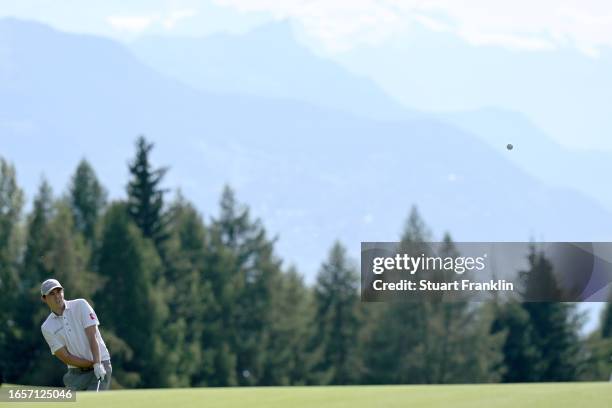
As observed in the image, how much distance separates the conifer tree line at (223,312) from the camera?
8025cm

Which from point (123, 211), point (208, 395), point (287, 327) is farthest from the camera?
point (287, 327)

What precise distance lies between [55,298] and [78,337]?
0.45m

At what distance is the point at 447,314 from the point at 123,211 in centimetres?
2734

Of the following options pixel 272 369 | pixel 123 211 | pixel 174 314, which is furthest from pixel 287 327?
pixel 123 211

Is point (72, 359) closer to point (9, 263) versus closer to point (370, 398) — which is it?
point (370, 398)

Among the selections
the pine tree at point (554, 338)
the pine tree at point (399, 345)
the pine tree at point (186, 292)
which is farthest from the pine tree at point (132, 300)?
the pine tree at point (554, 338)

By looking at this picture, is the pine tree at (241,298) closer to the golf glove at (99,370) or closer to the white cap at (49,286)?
the golf glove at (99,370)

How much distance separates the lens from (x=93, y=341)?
10.8 metres

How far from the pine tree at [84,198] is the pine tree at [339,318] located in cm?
1714

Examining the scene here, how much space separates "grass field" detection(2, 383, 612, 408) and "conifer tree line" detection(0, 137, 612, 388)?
202 feet

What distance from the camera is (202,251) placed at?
92.1 meters

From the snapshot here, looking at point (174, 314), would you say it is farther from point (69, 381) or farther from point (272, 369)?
point (69, 381)

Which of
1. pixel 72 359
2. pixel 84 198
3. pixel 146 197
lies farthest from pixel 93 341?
pixel 84 198

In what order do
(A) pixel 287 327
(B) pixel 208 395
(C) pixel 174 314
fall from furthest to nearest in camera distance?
(A) pixel 287 327
(C) pixel 174 314
(B) pixel 208 395
